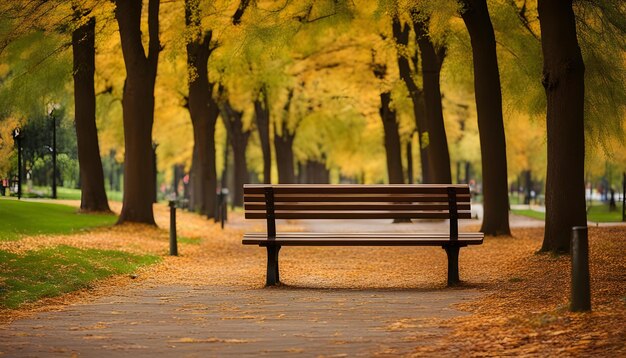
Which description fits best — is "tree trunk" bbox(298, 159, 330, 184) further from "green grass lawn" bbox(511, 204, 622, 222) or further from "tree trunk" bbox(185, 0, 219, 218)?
"tree trunk" bbox(185, 0, 219, 218)

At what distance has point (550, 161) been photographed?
16391 mm

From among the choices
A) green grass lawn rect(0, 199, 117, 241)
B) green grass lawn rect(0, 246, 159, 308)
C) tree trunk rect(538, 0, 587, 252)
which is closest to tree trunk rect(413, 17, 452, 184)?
green grass lawn rect(0, 199, 117, 241)

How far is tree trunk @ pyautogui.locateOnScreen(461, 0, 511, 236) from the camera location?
72.7 ft

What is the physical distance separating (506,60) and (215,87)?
15.9m

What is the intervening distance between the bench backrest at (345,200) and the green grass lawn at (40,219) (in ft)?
21.4

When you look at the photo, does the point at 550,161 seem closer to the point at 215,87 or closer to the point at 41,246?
the point at 41,246

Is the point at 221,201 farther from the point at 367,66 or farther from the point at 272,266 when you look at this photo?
the point at 272,266

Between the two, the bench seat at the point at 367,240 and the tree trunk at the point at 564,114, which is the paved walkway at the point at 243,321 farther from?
the tree trunk at the point at 564,114

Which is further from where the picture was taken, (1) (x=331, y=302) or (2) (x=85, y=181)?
(2) (x=85, y=181)

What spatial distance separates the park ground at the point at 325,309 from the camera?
28.1ft

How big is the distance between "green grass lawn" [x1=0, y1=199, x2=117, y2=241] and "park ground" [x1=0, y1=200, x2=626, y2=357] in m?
1.89

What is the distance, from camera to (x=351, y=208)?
13.6 meters

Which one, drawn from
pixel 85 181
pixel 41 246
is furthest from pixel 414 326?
pixel 85 181

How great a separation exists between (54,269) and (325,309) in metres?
4.95
